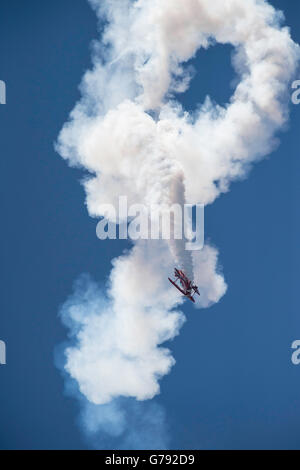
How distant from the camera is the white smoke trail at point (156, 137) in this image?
2245 centimetres

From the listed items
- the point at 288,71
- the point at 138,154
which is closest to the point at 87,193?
the point at 138,154

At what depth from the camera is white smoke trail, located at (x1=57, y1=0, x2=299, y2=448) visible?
73.7ft

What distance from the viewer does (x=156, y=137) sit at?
22688 mm

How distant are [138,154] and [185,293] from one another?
21.6 ft

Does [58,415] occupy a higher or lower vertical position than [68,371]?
lower

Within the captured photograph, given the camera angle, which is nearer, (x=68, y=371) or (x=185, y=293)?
(x=185, y=293)

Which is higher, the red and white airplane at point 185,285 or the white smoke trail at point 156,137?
the white smoke trail at point 156,137

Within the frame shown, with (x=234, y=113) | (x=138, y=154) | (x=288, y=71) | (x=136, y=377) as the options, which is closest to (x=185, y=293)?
(x=136, y=377)

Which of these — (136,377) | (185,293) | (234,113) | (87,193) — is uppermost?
(234,113)

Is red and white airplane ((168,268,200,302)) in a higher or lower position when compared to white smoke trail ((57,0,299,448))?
lower

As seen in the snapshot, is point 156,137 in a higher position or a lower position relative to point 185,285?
higher

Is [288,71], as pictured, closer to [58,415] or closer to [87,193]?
[87,193]

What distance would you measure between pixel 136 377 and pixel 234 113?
13.2 metres

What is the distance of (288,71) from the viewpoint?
2241 cm
